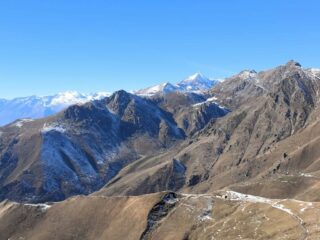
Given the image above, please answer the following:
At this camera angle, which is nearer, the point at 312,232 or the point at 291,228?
the point at 312,232

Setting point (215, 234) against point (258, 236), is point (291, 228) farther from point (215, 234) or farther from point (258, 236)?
point (215, 234)

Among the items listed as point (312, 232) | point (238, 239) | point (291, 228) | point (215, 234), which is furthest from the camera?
point (215, 234)

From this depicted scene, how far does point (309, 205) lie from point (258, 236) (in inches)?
1134

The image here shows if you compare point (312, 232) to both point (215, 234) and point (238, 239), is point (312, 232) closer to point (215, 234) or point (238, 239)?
point (238, 239)

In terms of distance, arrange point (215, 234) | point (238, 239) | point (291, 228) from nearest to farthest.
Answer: point (291, 228) → point (238, 239) → point (215, 234)


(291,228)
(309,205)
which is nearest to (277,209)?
(309,205)

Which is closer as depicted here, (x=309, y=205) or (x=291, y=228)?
(x=291, y=228)

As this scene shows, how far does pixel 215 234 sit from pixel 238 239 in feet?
49.4

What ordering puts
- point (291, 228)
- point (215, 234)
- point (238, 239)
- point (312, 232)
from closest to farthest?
point (312, 232), point (291, 228), point (238, 239), point (215, 234)

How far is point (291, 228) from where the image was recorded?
17475cm

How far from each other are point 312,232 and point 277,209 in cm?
3528

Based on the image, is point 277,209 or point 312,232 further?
point 277,209

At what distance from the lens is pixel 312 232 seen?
164m

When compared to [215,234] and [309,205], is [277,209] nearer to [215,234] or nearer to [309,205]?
[309,205]
